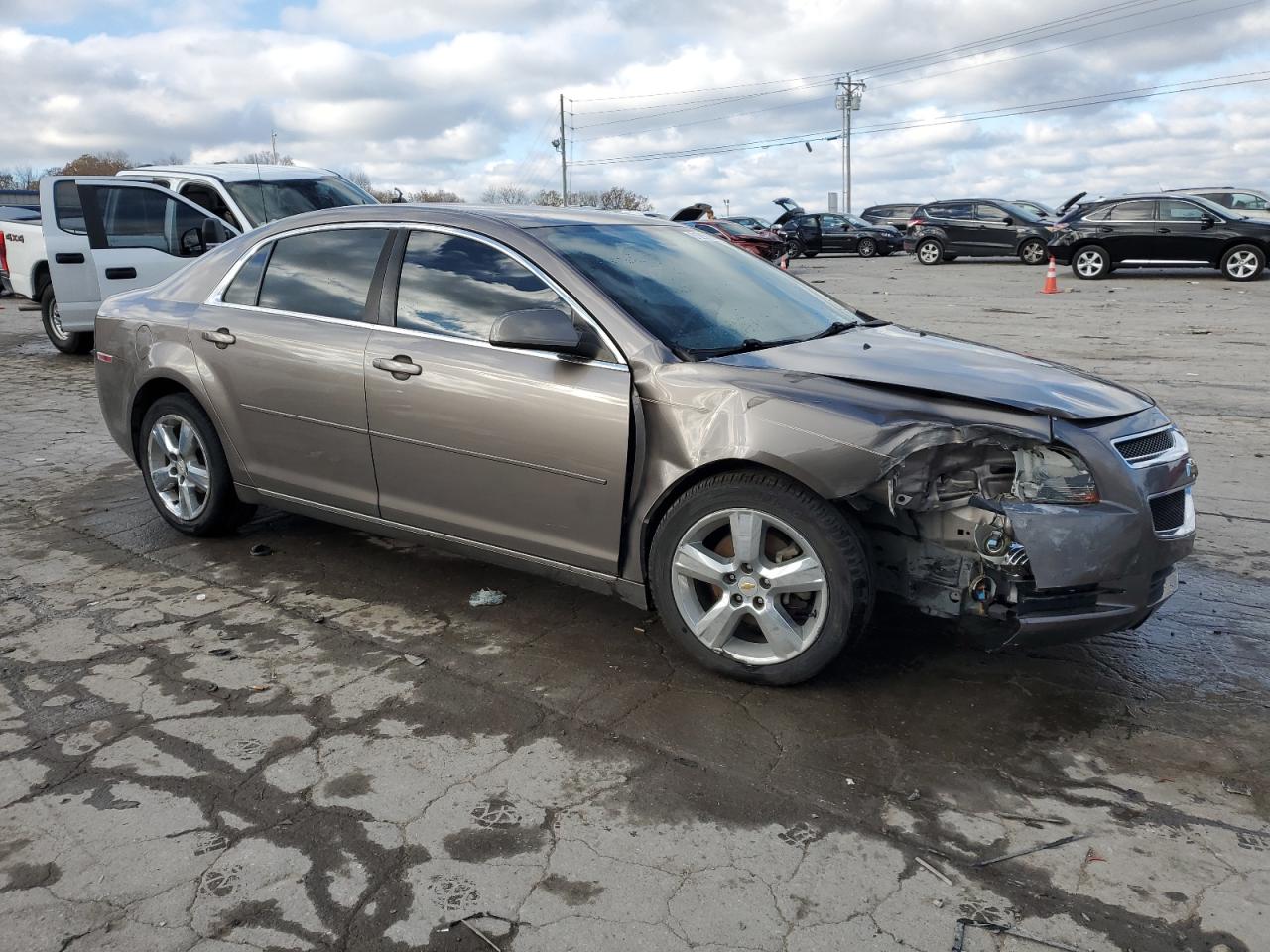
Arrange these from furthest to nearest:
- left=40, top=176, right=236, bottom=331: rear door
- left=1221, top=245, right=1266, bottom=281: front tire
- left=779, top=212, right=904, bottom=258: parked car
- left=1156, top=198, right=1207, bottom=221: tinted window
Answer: left=779, top=212, right=904, bottom=258: parked car → left=1156, top=198, right=1207, bottom=221: tinted window → left=1221, top=245, right=1266, bottom=281: front tire → left=40, top=176, right=236, bottom=331: rear door

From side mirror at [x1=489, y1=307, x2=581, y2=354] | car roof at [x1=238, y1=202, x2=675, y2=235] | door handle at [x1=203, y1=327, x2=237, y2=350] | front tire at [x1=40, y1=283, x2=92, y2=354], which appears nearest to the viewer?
side mirror at [x1=489, y1=307, x2=581, y2=354]

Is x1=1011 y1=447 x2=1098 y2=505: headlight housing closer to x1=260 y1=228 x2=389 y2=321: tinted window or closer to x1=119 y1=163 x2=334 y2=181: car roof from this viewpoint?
x1=260 y1=228 x2=389 y2=321: tinted window

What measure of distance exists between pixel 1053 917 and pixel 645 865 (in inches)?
39.7

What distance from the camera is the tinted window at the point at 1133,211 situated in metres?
21.8

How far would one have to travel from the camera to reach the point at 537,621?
454 cm

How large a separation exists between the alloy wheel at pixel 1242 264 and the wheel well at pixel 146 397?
20.9 metres

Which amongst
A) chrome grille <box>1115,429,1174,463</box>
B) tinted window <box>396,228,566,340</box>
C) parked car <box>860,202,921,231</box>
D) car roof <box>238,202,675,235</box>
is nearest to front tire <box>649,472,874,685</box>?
chrome grille <box>1115,429,1174,463</box>

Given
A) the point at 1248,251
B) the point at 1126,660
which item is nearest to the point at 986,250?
the point at 1248,251

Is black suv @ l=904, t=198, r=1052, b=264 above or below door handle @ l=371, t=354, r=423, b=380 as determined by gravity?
above

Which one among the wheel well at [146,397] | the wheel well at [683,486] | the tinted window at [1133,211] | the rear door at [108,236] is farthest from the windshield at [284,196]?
the tinted window at [1133,211]

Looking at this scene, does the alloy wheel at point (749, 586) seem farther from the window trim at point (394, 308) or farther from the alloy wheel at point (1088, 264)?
the alloy wheel at point (1088, 264)

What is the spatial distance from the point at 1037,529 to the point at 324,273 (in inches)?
127

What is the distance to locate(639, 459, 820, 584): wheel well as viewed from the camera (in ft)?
12.3

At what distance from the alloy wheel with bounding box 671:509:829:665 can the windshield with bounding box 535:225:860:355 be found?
2.40 feet
